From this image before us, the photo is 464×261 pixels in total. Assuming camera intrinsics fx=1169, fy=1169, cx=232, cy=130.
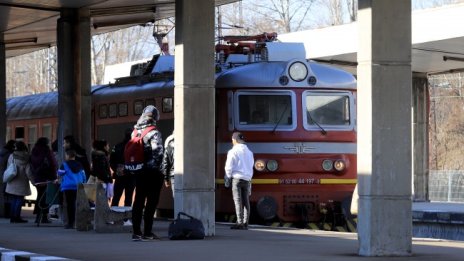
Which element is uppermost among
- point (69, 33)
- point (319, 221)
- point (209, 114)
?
point (69, 33)

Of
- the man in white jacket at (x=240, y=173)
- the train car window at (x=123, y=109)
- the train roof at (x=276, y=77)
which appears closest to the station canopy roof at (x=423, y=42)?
the train roof at (x=276, y=77)

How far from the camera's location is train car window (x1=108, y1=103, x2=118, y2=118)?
2576cm

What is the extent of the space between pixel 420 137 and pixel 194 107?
22.3 m

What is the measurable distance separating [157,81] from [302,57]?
307cm

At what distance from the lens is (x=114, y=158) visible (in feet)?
75.7

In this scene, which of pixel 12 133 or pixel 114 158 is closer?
pixel 114 158

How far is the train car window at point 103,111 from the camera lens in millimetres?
26391

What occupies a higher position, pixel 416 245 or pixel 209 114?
pixel 209 114

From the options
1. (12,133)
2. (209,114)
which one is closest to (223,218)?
(209,114)

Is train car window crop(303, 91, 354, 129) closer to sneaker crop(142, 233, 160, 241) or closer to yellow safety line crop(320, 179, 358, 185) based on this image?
yellow safety line crop(320, 179, 358, 185)

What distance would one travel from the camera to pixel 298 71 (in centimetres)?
2241

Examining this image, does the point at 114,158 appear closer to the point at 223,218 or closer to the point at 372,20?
the point at 223,218

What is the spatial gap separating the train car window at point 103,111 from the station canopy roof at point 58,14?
6.82ft

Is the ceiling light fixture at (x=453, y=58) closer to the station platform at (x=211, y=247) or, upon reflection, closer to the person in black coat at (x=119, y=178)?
the person in black coat at (x=119, y=178)
